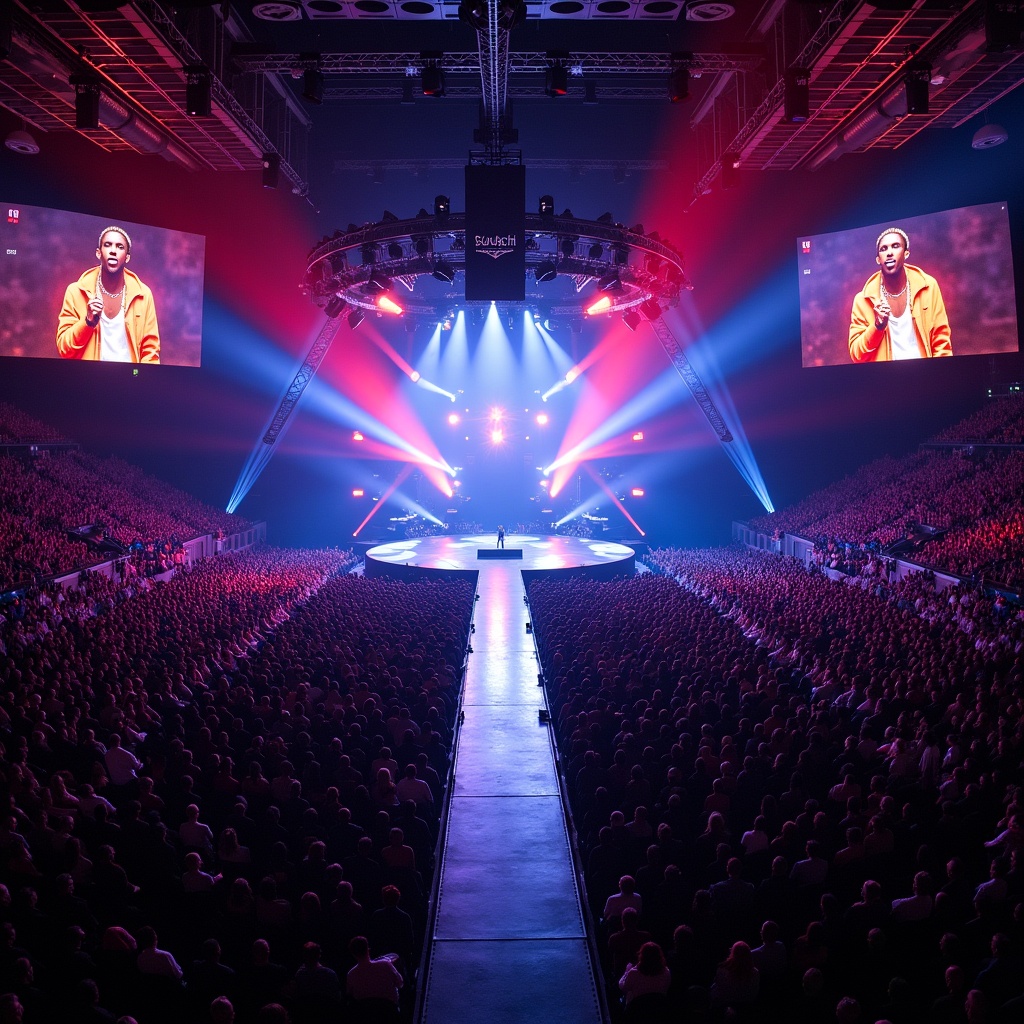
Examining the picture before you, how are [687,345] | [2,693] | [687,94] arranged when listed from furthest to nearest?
[687,345]
[687,94]
[2,693]

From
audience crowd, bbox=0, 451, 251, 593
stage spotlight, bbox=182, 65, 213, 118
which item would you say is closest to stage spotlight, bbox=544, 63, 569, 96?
stage spotlight, bbox=182, 65, 213, 118

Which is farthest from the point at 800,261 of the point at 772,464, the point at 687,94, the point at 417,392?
the point at 417,392

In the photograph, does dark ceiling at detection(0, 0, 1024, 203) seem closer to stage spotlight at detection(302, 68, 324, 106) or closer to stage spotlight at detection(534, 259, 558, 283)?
stage spotlight at detection(302, 68, 324, 106)

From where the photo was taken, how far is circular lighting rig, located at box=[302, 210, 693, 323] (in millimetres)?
19062

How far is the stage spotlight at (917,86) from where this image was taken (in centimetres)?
1530

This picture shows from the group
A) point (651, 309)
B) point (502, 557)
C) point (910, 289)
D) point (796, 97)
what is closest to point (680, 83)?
point (796, 97)

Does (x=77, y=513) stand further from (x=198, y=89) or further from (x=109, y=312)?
(x=198, y=89)

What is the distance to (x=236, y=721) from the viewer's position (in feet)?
32.2

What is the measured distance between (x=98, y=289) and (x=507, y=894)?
27161 millimetres

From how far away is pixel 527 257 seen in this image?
21.3m

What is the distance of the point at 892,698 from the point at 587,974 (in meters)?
6.13

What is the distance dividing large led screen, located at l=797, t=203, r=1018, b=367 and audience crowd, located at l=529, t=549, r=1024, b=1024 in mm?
16009

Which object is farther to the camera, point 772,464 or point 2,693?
point 772,464

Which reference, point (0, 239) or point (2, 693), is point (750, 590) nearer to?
point (2, 693)
